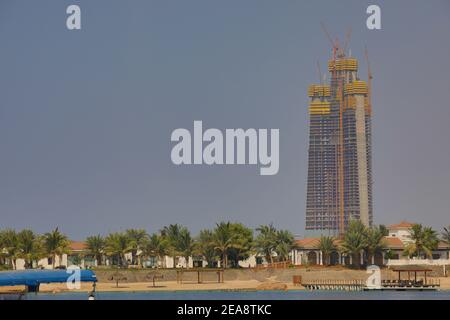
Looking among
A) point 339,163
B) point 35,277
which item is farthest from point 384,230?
point 339,163

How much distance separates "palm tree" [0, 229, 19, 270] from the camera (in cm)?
7088

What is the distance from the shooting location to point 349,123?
163750mm

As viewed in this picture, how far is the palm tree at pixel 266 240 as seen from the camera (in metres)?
76.6

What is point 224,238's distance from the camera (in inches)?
2832

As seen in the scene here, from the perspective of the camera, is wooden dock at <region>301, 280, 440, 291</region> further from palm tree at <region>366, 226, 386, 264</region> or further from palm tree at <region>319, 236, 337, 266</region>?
palm tree at <region>319, 236, 337, 266</region>

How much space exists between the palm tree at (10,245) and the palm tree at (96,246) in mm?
Result: 6703

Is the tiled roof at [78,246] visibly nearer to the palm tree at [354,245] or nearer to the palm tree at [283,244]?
the palm tree at [283,244]

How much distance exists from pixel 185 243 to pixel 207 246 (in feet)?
6.11

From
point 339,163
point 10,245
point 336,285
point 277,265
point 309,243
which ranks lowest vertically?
point 336,285

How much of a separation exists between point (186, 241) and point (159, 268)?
2.95m

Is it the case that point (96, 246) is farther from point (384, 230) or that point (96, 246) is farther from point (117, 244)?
point (384, 230)
